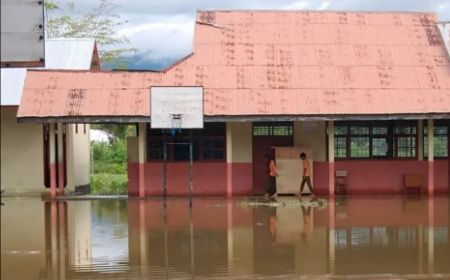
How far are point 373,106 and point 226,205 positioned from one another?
549 centimetres

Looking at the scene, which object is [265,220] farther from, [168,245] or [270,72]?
[270,72]

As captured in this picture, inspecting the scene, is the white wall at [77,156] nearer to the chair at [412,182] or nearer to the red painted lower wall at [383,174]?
the red painted lower wall at [383,174]

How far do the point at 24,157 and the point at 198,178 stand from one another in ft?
18.3

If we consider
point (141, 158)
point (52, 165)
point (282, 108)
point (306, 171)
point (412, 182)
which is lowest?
point (412, 182)

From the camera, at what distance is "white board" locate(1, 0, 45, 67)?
4.16 meters

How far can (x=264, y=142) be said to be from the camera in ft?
70.7

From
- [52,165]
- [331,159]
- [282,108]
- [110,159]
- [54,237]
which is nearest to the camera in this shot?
[54,237]

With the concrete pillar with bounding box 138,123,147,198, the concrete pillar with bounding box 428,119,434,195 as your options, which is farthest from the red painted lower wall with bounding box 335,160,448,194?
the concrete pillar with bounding box 138,123,147,198

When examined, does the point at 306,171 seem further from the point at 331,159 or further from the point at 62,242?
the point at 62,242

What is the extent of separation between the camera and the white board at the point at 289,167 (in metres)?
20.8

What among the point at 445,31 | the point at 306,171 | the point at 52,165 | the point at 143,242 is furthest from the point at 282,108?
the point at 143,242

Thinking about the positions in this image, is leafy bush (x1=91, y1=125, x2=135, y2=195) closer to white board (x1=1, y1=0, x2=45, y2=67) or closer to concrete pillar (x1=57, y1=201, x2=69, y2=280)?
concrete pillar (x1=57, y1=201, x2=69, y2=280)

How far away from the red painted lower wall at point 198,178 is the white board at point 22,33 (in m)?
16.9

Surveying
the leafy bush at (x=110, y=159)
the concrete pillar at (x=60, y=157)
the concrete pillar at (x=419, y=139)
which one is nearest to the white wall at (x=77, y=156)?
the concrete pillar at (x=60, y=157)
